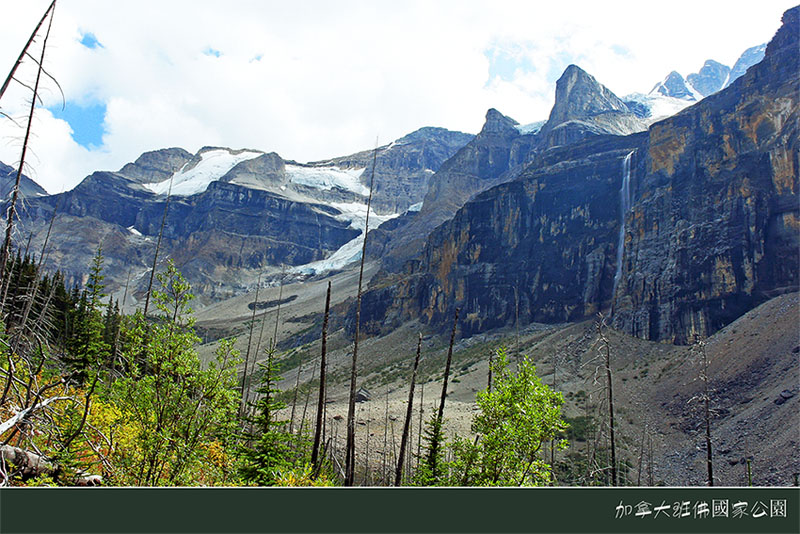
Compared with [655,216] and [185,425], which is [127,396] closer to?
[185,425]

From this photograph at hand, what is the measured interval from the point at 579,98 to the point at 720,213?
110 m

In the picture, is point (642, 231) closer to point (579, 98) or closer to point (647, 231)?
point (647, 231)

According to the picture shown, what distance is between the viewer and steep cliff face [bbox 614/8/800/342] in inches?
2830

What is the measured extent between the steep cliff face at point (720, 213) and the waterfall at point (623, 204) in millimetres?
5650

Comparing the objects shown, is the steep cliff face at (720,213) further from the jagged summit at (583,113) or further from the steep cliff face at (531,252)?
the jagged summit at (583,113)

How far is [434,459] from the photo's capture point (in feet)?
72.2

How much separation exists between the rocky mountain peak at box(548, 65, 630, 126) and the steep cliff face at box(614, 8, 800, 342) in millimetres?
81945

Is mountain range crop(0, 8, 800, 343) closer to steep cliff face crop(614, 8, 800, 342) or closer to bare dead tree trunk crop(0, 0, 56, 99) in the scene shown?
steep cliff face crop(614, 8, 800, 342)

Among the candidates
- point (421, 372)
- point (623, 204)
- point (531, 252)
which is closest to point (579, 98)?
point (623, 204)

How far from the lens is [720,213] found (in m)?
79.2

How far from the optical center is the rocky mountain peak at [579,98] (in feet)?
570

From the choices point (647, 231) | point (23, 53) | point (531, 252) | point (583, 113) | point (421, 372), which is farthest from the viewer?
point (583, 113)
